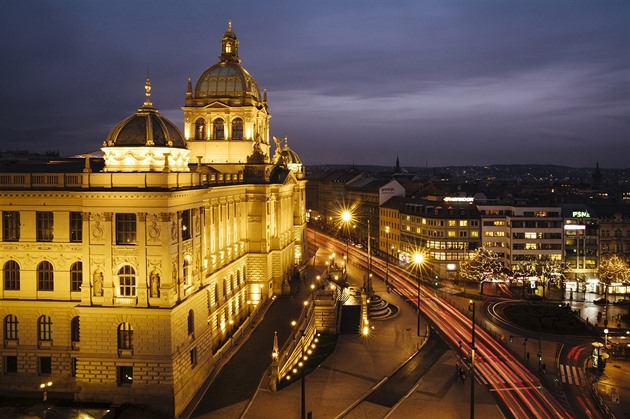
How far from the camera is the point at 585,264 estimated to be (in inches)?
4200

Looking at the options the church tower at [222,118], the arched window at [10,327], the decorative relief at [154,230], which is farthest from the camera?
the church tower at [222,118]

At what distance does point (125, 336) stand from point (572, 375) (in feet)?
142

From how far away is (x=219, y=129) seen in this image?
81750 mm

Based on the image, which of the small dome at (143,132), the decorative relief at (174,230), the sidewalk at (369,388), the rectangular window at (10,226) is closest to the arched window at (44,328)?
the rectangular window at (10,226)

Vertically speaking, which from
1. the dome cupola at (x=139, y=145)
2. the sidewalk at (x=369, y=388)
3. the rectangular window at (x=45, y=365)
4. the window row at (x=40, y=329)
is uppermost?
the dome cupola at (x=139, y=145)

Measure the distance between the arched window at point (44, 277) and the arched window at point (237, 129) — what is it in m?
38.5

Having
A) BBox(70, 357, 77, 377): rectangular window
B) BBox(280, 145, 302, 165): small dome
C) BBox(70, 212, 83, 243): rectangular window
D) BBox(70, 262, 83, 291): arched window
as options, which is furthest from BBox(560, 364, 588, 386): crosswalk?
BBox(280, 145, 302, 165): small dome

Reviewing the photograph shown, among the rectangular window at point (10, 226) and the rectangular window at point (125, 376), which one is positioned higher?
the rectangular window at point (10, 226)

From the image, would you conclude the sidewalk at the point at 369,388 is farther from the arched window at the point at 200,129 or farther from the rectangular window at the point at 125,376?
the arched window at the point at 200,129

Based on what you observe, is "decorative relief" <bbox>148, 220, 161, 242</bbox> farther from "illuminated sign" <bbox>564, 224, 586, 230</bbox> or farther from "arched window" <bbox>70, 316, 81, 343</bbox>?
"illuminated sign" <bbox>564, 224, 586, 230</bbox>

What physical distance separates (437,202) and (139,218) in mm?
82363

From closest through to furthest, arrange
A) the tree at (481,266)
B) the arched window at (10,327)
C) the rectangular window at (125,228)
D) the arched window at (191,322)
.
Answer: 1. the rectangular window at (125,228)
2. the arched window at (10,327)
3. the arched window at (191,322)
4. the tree at (481,266)

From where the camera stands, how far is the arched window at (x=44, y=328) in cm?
4800

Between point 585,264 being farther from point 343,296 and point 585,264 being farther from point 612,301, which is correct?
point 343,296
